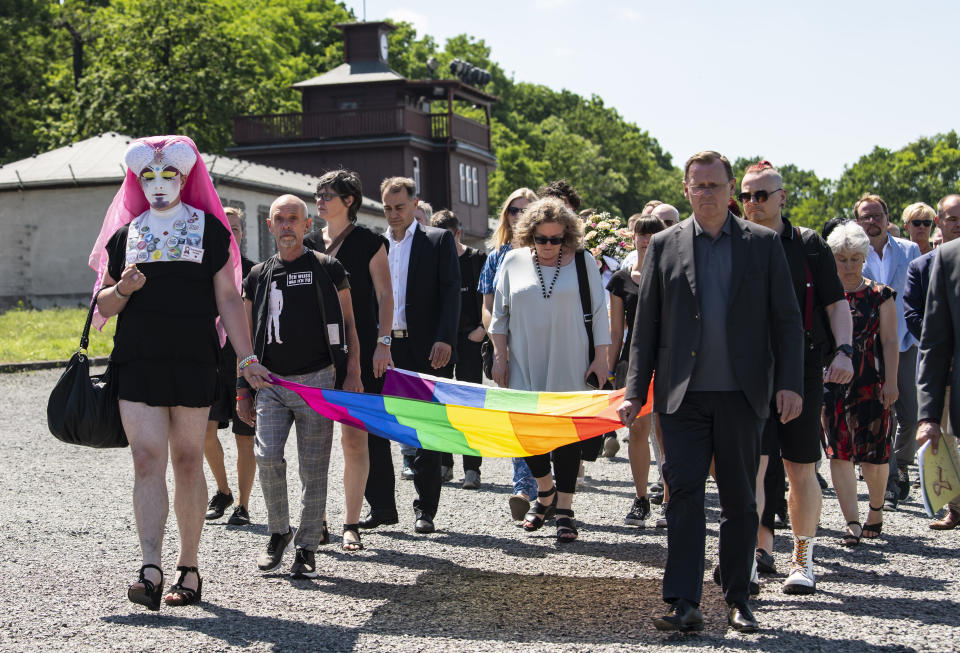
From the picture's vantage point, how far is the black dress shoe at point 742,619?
18.5 feet

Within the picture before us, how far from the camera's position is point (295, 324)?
7.19 m

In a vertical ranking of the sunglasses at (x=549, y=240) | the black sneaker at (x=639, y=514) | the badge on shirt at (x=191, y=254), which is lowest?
the black sneaker at (x=639, y=514)

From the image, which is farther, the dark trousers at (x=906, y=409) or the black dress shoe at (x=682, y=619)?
the dark trousers at (x=906, y=409)

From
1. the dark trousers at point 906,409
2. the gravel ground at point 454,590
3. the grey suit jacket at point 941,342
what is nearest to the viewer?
the gravel ground at point 454,590

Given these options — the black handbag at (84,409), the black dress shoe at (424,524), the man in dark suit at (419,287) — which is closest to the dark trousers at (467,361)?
the man in dark suit at (419,287)

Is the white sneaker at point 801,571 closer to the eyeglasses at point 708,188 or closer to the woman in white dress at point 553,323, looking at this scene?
the woman in white dress at point 553,323

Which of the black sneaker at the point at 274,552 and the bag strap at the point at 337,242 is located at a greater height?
the bag strap at the point at 337,242

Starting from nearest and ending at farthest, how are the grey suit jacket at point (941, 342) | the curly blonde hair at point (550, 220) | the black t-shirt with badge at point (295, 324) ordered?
the grey suit jacket at point (941, 342), the black t-shirt with badge at point (295, 324), the curly blonde hair at point (550, 220)

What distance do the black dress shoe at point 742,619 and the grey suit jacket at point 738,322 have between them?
2.95ft

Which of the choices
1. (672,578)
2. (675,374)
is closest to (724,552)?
(672,578)

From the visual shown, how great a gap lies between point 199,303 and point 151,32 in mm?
53050

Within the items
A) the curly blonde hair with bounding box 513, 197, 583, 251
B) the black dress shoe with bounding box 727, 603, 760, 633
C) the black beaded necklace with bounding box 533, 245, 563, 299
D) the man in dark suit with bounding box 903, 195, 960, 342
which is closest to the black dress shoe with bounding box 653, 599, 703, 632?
the black dress shoe with bounding box 727, 603, 760, 633

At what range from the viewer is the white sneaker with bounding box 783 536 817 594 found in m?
6.59

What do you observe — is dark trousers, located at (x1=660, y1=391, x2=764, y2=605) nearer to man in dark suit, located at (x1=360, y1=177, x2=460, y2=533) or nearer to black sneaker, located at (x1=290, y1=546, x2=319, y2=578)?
black sneaker, located at (x1=290, y1=546, x2=319, y2=578)
